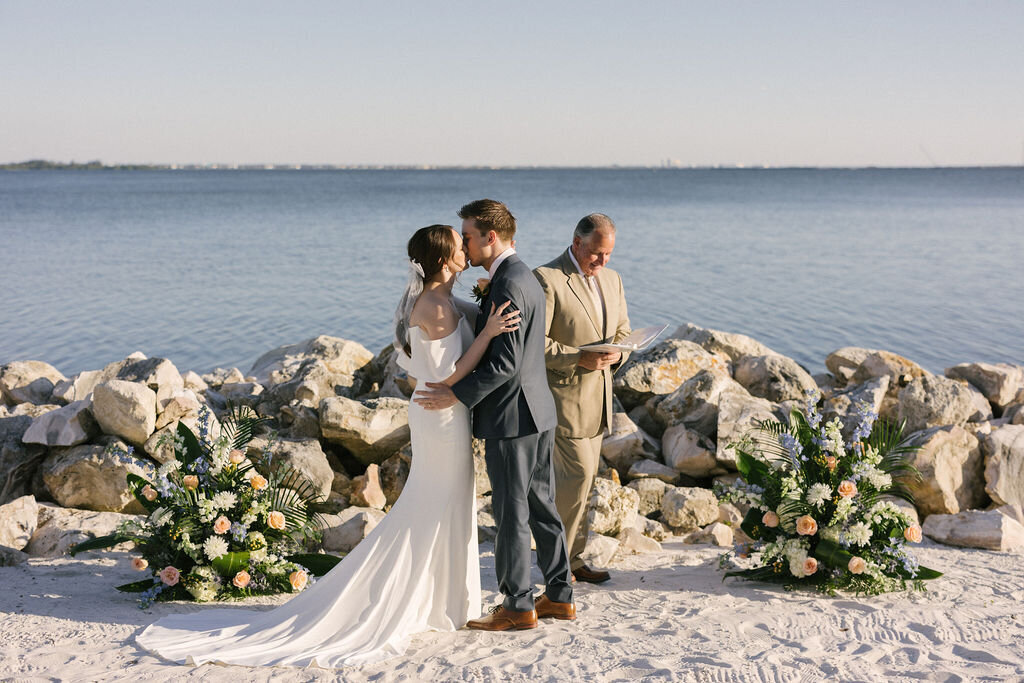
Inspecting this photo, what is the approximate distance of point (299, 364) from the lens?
11438mm

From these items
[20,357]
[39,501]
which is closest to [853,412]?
[39,501]

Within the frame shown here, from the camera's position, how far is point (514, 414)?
4.88 m

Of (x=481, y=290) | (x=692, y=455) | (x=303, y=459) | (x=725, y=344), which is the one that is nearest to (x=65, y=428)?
(x=303, y=459)

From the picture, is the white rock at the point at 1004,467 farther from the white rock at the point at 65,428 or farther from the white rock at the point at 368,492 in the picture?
the white rock at the point at 65,428

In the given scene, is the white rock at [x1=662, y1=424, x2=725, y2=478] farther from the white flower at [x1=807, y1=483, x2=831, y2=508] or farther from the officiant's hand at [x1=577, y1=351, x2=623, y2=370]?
the officiant's hand at [x1=577, y1=351, x2=623, y2=370]

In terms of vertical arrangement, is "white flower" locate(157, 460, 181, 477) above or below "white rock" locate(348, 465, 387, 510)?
above

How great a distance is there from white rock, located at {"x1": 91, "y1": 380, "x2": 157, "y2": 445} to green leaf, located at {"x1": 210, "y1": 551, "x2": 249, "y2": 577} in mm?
2455

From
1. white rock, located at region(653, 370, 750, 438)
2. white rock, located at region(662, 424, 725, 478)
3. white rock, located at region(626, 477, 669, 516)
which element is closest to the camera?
white rock, located at region(626, 477, 669, 516)

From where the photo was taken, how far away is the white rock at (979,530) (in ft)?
21.7

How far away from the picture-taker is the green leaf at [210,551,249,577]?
214 inches

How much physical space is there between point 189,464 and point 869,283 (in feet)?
75.4

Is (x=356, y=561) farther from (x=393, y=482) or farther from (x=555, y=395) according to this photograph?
(x=393, y=482)

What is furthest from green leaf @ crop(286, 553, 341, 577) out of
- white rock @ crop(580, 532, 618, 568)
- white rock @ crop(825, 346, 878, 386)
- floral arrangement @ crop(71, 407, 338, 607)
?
white rock @ crop(825, 346, 878, 386)

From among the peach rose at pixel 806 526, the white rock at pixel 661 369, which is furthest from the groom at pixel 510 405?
the white rock at pixel 661 369
